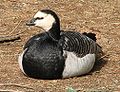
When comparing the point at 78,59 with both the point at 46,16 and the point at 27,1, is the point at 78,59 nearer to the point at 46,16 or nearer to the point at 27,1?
the point at 46,16

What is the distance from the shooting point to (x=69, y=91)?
21.5 feet

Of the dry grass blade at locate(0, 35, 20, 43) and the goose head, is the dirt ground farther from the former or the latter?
the goose head

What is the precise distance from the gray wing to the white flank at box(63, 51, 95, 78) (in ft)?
0.26

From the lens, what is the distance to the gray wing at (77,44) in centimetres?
785

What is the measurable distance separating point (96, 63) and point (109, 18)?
2.55 meters

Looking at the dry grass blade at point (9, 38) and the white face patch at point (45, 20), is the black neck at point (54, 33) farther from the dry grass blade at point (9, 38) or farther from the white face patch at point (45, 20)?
the dry grass blade at point (9, 38)

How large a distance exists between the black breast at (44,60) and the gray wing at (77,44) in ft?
0.47

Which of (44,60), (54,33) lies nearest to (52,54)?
(44,60)

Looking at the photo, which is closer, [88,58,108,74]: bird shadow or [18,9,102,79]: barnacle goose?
[18,9,102,79]: barnacle goose

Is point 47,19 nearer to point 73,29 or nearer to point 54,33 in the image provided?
point 54,33

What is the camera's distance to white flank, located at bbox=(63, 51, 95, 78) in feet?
25.4

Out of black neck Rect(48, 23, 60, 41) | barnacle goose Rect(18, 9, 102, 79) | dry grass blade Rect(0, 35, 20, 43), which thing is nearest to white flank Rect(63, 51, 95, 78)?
barnacle goose Rect(18, 9, 102, 79)

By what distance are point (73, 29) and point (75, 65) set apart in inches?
108

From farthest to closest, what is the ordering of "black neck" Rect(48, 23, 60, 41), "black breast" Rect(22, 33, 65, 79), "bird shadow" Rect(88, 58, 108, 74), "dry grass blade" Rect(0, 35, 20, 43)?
1. "dry grass blade" Rect(0, 35, 20, 43)
2. "bird shadow" Rect(88, 58, 108, 74)
3. "black neck" Rect(48, 23, 60, 41)
4. "black breast" Rect(22, 33, 65, 79)
